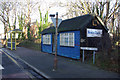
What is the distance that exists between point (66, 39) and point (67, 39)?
5.9 inches

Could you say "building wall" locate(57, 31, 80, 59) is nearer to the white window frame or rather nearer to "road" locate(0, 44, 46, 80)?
the white window frame

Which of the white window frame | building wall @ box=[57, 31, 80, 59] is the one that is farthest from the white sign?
the white window frame

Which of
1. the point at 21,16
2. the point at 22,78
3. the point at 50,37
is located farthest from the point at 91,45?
the point at 21,16

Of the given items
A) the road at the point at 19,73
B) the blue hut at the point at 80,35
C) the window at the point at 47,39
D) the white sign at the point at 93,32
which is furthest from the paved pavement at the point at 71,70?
the window at the point at 47,39

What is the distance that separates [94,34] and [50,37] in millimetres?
5231

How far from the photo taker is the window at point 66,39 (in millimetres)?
9985

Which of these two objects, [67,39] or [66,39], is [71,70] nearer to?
[67,39]

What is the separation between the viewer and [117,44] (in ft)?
23.2

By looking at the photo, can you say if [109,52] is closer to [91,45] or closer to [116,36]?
[116,36]

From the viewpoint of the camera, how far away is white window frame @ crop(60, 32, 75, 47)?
9.91 metres

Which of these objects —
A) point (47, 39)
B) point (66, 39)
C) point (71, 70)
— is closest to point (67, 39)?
point (66, 39)

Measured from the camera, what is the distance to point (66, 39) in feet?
34.9

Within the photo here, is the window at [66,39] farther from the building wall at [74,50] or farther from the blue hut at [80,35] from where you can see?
the building wall at [74,50]

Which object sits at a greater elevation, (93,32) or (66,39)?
(93,32)
